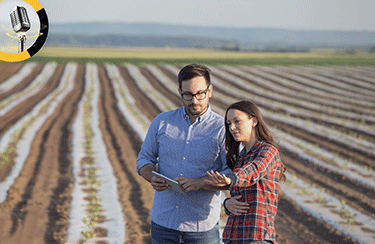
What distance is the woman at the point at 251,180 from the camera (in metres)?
2.12

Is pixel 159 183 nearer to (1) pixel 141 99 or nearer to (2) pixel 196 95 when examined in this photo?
(2) pixel 196 95

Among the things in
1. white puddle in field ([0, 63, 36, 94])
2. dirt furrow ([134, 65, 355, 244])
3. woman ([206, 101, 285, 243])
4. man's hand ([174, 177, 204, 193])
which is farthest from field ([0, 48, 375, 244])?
woman ([206, 101, 285, 243])

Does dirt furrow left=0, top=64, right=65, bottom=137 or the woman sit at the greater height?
the woman

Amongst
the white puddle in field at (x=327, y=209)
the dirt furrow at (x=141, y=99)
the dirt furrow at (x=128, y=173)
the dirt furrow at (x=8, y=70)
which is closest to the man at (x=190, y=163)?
the dirt furrow at (x=128, y=173)

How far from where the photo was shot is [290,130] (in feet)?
41.5

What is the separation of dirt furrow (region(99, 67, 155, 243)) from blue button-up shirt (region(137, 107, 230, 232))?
9.90ft

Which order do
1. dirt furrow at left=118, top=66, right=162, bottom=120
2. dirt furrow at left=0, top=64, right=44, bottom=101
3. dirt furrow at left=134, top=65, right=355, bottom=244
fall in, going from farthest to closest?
dirt furrow at left=0, top=64, right=44, bottom=101 → dirt furrow at left=118, top=66, right=162, bottom=120 → dirt furrow at left=134, top=65, right=355, bottom=244

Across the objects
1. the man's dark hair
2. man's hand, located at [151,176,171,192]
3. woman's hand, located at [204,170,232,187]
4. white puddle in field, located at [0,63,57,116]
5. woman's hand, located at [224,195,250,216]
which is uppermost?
the man's dark hair

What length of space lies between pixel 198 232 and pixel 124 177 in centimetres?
580

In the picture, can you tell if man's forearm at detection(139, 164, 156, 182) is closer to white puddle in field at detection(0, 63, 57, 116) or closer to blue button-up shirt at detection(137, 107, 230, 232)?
blue button-up shirt at detection(137, 107, 230, 232)

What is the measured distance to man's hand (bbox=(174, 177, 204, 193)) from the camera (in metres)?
2.27

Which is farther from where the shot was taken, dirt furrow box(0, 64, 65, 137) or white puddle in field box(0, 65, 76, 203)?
dirt furrow box(0, 64, 65, 137)

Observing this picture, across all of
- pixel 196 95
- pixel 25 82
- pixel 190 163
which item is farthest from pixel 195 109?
pixel 25 82

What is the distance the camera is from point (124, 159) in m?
9.23
